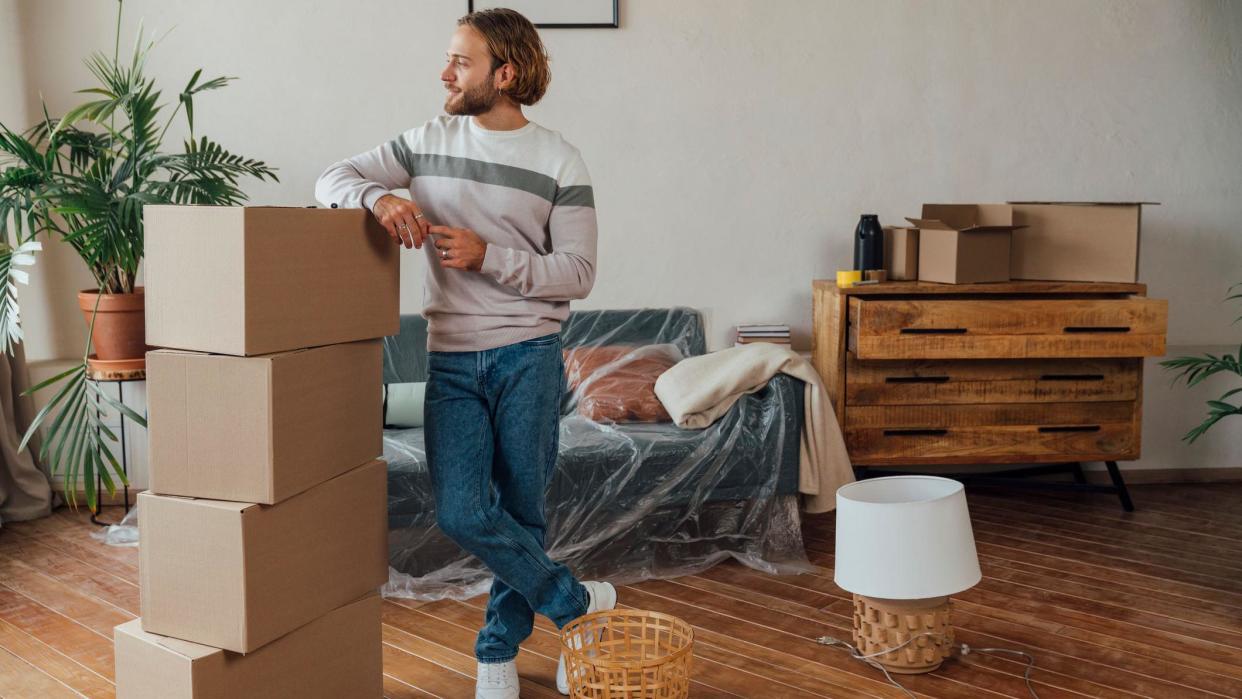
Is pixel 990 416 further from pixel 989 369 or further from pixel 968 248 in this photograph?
pixel 968 248

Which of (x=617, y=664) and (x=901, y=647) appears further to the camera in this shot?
(x=901, y=647)

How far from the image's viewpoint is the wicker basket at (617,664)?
1836 millimetres

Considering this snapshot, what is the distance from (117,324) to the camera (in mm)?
3113

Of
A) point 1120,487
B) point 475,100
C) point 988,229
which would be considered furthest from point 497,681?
point 1120,487

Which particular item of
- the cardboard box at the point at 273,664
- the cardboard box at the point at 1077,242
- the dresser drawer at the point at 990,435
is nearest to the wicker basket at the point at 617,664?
the cardboard box at the point at 273,664

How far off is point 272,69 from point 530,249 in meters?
1.98

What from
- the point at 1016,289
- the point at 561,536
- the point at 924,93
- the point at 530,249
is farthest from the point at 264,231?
the point at 924,93

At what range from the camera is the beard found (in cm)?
176

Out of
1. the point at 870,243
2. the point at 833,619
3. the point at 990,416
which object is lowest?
the point at 833,619

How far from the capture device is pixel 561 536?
272 cm

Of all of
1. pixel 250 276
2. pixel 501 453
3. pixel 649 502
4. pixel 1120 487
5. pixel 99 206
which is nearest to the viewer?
pixel 250 276

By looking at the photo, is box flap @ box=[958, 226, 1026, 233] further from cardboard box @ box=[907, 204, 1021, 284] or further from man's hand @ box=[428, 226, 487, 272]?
man's hand @ box=[428, 226, 487, 272]

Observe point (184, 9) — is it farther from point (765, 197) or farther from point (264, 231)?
point (264, 231)

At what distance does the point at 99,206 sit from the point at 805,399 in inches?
75.4
